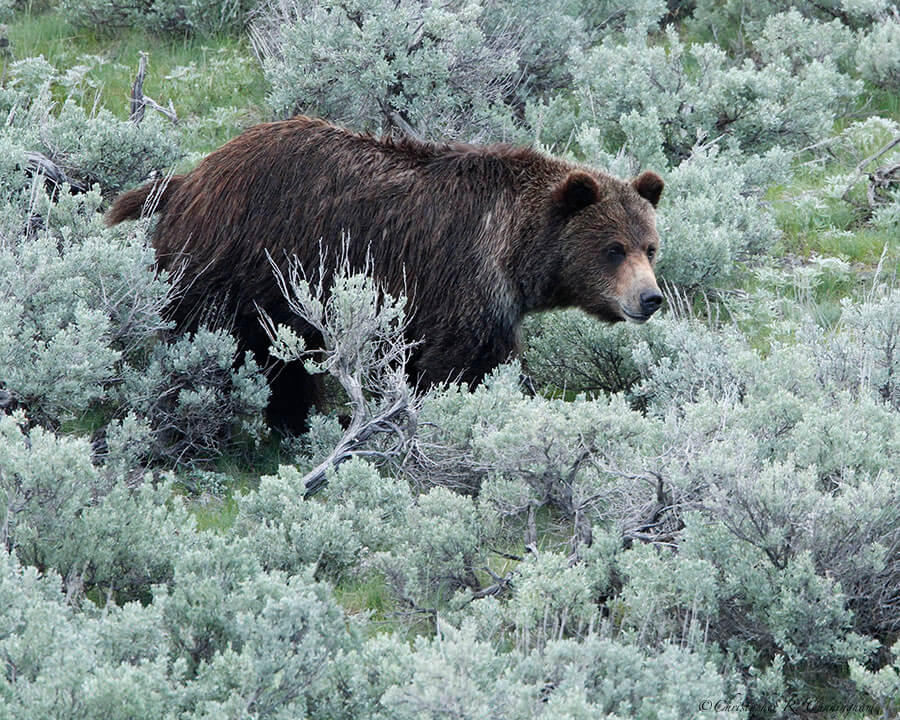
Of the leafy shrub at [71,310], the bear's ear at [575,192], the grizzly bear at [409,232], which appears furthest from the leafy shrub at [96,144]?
the bear's ear at [575,192]

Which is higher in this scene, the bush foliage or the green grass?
the green grass

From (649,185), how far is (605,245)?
1.74ft

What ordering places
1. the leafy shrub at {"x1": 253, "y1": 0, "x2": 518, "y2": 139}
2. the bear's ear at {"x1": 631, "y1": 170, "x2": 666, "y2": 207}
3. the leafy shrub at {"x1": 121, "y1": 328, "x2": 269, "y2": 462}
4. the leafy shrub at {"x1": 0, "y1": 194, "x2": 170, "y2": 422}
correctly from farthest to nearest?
the leafy shrub at {"x1": 253, "y1": 0, "x2": 518, "y2": 139} < the bear's ear at {"x1": 631, "y1": 170, "x2": 666, "y2": 207} < the leafy shrub at {"x1": 121, "y1": 328, "x2": 269, "y2": 462} < the leafy shrub at {"x1": 0, "y1": 194, "x2": 170, "y2": 422}

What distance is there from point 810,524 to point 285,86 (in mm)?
6538

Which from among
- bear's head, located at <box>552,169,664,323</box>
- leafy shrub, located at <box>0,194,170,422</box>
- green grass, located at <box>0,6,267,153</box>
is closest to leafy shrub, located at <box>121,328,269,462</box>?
leafy shrub, located at <box>0,194,170,422</box>

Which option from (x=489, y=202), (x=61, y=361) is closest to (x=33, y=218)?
(x=61, y=361)

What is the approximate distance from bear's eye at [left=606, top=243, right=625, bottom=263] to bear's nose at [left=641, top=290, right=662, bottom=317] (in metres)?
0.32

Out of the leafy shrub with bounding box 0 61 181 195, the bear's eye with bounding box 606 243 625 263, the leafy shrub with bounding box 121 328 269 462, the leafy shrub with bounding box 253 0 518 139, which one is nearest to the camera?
the leafy shrub with bounding box 121 328 269 462

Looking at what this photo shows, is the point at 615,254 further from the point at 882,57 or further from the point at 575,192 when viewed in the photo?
the point at 882,57

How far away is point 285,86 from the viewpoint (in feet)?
32.8

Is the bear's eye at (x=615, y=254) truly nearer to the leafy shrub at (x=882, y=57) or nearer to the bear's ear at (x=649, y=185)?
the bear's ear at (x=649, y=185)

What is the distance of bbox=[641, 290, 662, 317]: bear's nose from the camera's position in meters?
7.10

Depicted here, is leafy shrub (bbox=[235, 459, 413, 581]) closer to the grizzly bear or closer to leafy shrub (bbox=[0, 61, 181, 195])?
the grizzly bear

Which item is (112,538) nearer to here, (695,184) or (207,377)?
(207,377)
